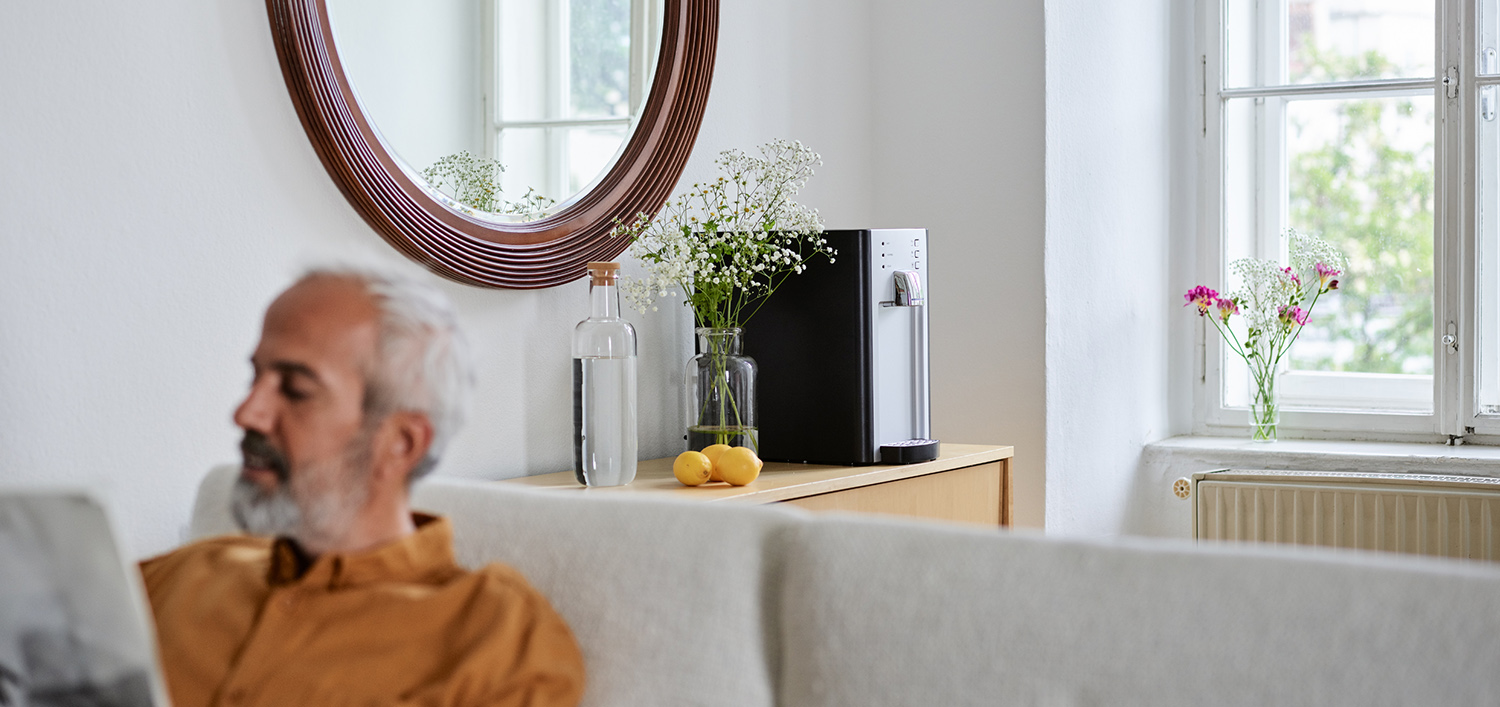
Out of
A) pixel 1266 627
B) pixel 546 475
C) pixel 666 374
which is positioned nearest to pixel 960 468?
pixel 666 374

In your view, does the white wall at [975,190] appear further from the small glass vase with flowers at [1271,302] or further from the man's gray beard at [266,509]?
the man's gray beard at [266,509]

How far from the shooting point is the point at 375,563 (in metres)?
0.99

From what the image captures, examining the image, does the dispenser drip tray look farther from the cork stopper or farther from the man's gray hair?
the man's gray hair

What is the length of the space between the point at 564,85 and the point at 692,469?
74cm

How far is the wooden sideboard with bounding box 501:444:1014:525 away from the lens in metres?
1.96

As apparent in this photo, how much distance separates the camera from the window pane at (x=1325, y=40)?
3.38 metres

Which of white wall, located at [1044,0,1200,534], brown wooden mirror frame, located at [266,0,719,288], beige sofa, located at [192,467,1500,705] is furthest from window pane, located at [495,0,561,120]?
white wall, located at [1044,0,1200,534]

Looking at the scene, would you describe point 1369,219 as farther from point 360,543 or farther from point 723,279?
point 360,543

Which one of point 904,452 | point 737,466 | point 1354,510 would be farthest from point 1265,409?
point 737,466

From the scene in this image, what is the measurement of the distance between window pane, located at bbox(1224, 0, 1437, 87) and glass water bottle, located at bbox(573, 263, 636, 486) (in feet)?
7.69

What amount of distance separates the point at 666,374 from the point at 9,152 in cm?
123

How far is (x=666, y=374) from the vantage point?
2.44 metres

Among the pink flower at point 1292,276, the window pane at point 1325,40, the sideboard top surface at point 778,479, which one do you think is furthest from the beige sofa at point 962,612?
the window pane at point 1325,40

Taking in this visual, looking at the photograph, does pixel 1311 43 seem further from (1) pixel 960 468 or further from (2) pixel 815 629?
(2) pixel 815 629
